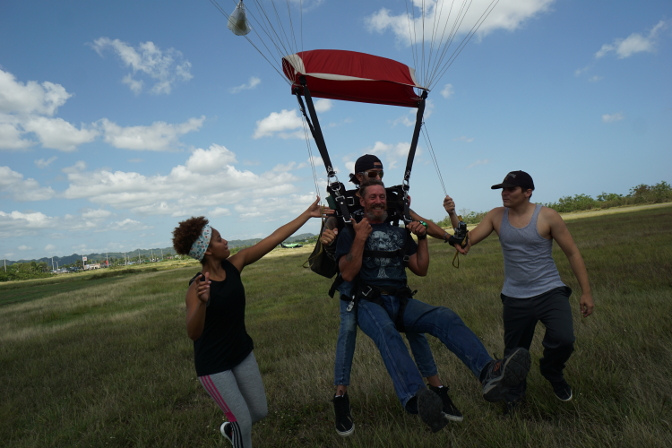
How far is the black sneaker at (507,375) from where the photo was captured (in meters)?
2.89

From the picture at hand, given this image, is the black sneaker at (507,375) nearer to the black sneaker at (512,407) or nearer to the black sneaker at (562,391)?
→ the black sneaker at (512,407)

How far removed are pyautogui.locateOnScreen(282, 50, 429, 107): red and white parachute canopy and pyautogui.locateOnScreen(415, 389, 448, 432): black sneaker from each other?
12.0 ft

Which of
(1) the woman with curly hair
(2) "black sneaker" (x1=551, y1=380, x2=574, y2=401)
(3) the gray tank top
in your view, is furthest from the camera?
(3) the gray tank top

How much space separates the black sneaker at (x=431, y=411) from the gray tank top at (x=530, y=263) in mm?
1667

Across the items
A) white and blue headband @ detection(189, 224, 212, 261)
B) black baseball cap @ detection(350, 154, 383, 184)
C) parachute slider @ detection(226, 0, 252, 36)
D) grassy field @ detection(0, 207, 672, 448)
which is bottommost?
grassy field @ detection(0, 207, 672, 448)

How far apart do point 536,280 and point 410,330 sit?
1.33 m

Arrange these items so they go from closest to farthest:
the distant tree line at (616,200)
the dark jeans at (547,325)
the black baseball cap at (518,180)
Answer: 1. the dark jeans at (547,325)
2. the black baseball cap at (518,180)
3. the distant tree line at (616,200)

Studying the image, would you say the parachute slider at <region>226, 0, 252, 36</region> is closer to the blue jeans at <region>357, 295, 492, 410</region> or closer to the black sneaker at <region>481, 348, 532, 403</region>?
the blue jeans at <region>357, 295, 492, 410</region>

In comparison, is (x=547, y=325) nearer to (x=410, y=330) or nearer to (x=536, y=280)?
(x=536, y=280)

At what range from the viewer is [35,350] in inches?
389

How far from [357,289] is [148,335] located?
27.8ft

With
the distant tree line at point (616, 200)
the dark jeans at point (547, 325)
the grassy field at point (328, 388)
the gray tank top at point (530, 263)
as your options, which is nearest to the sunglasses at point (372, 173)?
the gray tank top at point (530, 263)

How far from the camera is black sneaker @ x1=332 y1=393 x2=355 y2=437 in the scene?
361cm

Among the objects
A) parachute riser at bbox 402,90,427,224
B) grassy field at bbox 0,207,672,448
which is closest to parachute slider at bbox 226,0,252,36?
parachute riser at bbox 402,90,427,224
